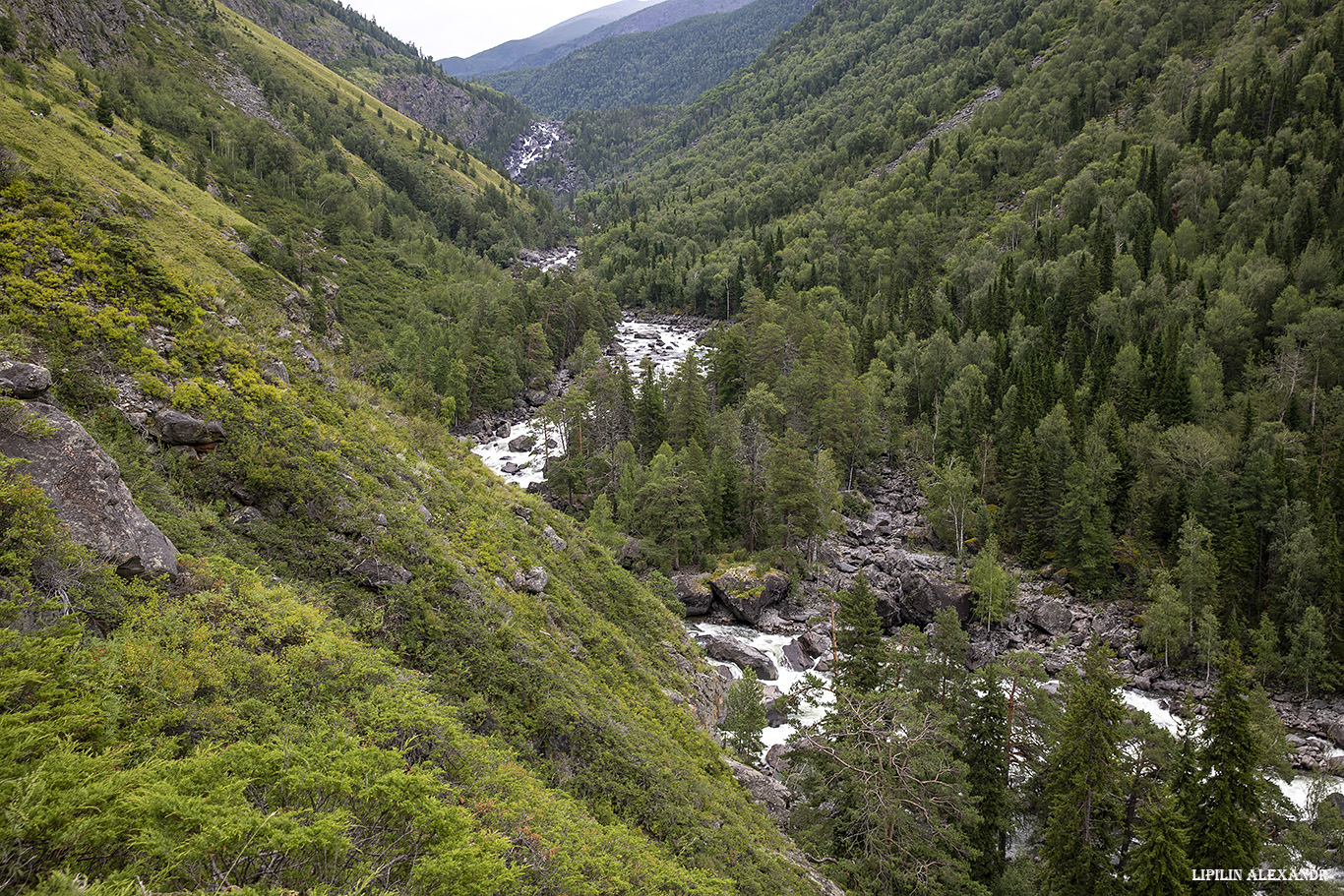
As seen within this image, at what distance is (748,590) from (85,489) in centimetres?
4616

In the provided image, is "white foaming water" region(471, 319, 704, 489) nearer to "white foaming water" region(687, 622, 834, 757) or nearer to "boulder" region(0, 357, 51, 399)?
"white foaming water" region(687, 622, 834, 757)

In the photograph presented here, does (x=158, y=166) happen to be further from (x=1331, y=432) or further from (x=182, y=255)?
(x=1331, y=432)

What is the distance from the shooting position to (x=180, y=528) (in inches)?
505

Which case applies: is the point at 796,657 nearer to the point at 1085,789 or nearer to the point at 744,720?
the point at 744,720

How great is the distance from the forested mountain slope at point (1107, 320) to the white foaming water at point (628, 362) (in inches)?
521

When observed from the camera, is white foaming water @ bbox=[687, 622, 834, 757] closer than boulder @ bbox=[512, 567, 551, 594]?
No

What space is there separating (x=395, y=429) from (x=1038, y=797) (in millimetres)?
31095

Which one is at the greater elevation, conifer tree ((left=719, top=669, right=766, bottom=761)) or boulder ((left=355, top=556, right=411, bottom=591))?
boulder ((left=355, top=556, right=411, bottom=591))

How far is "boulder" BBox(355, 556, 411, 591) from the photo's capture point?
15.7m

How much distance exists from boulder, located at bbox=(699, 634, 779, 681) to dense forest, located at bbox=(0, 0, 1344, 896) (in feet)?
16.4

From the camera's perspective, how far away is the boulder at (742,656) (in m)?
43.6

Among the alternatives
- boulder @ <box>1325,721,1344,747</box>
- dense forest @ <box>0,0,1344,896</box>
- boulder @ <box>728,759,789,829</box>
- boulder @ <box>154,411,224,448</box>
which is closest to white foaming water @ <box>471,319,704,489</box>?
dense forest @ <box>0,0,1344,896</box>

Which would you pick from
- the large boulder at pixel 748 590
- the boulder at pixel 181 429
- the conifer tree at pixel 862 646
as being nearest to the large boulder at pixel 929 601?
the large boulder at pixel 748 590

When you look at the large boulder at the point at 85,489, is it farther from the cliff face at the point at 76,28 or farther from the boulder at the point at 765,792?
the cliff face at the point at 76,28
